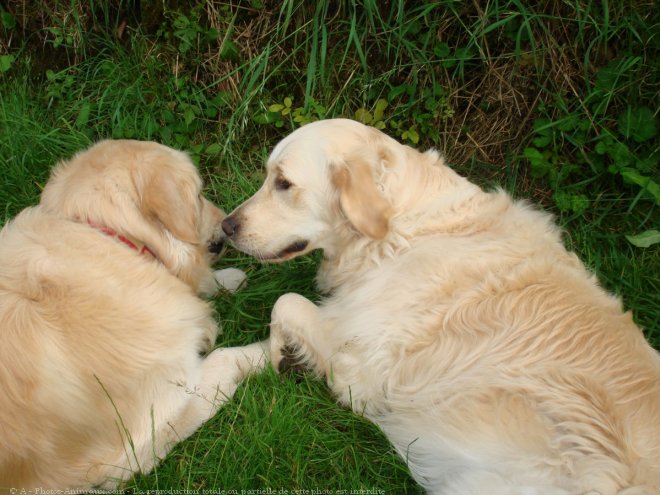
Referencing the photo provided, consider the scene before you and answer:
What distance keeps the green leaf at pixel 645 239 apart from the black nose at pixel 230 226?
90.2 inches

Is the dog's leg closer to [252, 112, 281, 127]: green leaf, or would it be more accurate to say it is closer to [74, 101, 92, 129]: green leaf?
[252, 112, 281, 127]: green leaf

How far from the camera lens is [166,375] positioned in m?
2.70

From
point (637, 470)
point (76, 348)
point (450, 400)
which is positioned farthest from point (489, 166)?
point (76, 348)

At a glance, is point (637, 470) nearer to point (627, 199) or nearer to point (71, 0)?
point (627, 199)

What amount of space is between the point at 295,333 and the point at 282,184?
2.38 ft

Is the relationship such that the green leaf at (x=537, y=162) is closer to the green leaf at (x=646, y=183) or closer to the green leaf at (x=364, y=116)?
the green leaf at (x=646, y=183)

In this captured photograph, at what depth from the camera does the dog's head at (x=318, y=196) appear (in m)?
2.73

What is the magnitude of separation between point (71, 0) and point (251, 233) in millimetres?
2488

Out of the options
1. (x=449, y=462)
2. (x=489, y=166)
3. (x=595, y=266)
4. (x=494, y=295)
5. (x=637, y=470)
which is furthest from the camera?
(x=489, y=166)

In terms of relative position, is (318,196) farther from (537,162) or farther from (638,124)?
(638,124)

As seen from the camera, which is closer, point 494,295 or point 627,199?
point 494,295

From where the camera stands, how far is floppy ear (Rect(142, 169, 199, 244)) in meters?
2.73

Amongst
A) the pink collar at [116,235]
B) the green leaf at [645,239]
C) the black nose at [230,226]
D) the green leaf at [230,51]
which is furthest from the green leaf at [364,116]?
the pink collar at [116,235]

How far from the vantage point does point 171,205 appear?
9.02 ft
